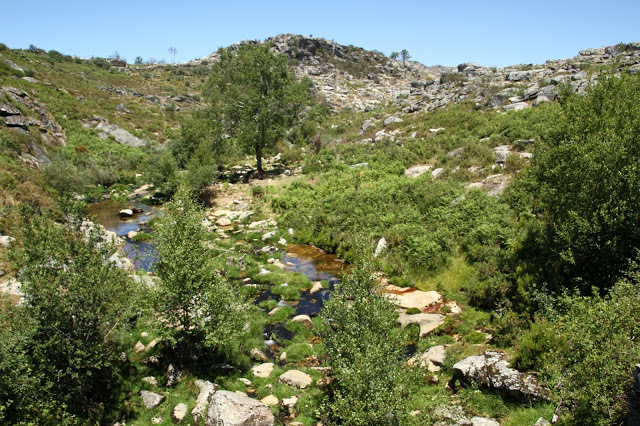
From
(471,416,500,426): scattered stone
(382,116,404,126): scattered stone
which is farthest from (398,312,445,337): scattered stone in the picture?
(382,116,404,126): scattered stone

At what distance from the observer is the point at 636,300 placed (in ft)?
30.0

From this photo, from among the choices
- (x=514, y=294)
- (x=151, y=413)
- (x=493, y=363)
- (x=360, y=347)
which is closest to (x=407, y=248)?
(x=514, y=294)

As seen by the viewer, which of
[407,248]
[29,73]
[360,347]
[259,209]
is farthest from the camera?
[29,73]

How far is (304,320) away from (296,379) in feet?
12.6

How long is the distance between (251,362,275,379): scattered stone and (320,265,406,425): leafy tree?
2.59 metres

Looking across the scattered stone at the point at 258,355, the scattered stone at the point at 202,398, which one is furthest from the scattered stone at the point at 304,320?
the scattered stone at the point at 202,398

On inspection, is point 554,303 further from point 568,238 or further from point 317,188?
point 317,188

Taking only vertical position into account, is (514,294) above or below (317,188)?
below

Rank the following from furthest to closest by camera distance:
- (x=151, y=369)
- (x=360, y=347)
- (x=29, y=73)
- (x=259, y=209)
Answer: (x=29, y=73), (x=259, y=209), (x=151, y=369), (x=360, y=347)

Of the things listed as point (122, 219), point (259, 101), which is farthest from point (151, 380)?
point (259, 101)

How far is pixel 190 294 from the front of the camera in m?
12.3

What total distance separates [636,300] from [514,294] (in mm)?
6488

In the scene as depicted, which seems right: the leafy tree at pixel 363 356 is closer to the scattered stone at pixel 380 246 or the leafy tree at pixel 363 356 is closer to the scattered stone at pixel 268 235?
the scattered stone at pixel 380 246

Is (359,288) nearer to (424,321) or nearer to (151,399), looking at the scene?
(424,321)
